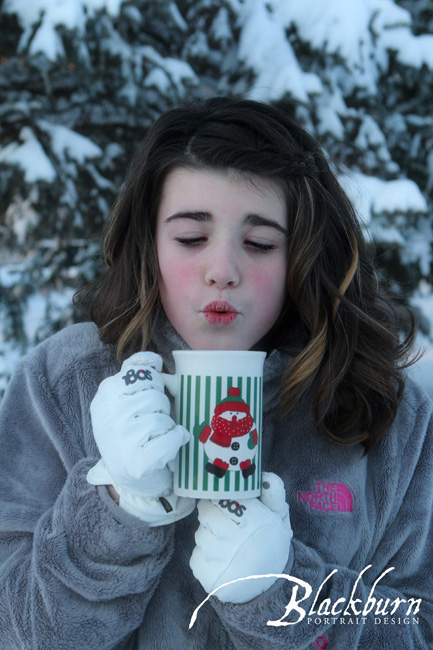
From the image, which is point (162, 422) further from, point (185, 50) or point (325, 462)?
point (185, 50)

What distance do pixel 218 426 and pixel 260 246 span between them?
1.43 ft

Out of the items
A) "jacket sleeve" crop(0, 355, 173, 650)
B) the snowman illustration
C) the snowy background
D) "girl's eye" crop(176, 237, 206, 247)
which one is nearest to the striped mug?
the snowman illustration

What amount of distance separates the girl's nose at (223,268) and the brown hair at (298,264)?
0.19 meters

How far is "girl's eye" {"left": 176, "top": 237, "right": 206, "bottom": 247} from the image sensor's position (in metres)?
1.21

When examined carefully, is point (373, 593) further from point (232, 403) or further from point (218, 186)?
point (218, 186)

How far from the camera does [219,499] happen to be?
39.1 inches

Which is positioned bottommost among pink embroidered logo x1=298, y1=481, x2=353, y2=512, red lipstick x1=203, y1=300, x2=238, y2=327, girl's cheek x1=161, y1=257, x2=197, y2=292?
pink embroidered logo x1=298, y1=481, x2=353, y2=512

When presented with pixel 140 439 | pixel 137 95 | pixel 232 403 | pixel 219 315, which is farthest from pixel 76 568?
pixel 137 95

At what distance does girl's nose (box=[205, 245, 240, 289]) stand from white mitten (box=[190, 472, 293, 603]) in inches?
15.6

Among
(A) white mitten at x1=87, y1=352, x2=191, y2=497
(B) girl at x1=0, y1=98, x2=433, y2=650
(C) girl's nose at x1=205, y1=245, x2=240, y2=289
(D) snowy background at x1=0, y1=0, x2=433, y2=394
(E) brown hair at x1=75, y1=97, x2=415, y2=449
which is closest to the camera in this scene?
(A) white mitten at x1=87, y1=352, x2=191, y2=497

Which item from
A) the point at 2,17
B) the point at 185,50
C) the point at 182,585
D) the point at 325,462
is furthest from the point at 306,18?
the point at 182,585

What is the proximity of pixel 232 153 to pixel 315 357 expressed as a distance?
47 cm

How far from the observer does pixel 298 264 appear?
132cm

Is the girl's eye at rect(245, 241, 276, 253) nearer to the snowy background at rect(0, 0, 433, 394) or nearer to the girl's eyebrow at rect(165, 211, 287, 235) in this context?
the girl's eyebrow at rect(165, 211, 287, 235)
